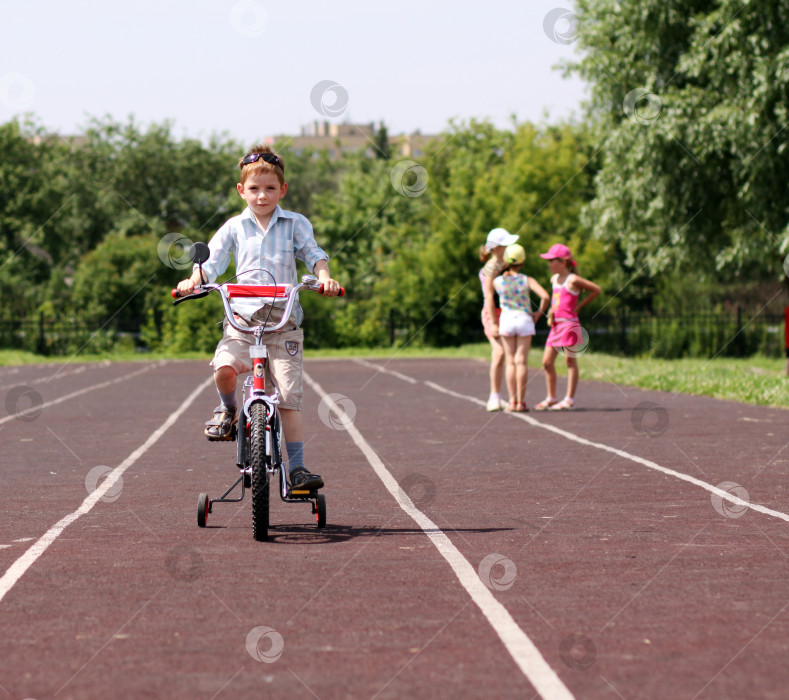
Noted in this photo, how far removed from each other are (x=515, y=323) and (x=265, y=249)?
26.3 feet

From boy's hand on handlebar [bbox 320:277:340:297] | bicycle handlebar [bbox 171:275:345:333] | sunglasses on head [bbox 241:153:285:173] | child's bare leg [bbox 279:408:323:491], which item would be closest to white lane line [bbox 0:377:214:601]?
child's bare leg [bbox 279:408:323:491]

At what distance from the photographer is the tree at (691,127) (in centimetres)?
2711

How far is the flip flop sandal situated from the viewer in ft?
22.1

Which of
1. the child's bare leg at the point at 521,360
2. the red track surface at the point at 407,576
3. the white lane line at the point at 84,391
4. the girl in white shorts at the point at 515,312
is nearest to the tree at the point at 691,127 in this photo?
the white lane line at the point at 84,391

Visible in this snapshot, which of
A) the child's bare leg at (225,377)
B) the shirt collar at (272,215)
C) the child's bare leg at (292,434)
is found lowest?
the child's bare leg at (292,434)

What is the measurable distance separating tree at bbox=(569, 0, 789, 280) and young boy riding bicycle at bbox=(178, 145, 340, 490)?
2042 cm

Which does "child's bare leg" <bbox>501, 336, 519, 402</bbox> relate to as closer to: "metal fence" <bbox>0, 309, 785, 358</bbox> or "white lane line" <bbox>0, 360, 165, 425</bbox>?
"white lane line" <bbox>0, 360, 165, 425</bbox>

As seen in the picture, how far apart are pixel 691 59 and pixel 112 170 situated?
189 feet

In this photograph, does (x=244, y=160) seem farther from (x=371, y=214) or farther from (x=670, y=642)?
(x=371, y=214)

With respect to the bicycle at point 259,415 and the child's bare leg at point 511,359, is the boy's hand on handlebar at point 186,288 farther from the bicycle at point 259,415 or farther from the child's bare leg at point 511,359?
the child's bare leg at point 511,359

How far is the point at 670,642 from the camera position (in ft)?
14.4

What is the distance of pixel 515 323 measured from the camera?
14.5m

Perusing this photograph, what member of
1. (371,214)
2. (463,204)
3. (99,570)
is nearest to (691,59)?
(463,204)

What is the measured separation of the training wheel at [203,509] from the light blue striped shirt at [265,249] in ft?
3.66
